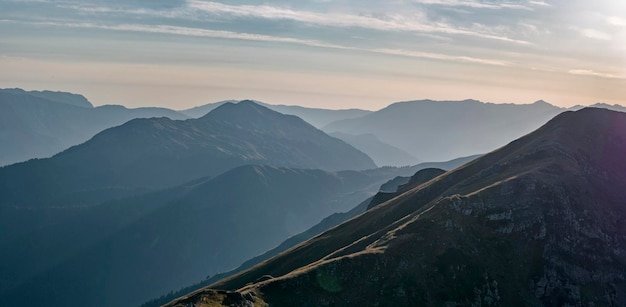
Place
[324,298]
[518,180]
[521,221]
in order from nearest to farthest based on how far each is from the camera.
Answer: [324,298]
[521,221]
[518,180]

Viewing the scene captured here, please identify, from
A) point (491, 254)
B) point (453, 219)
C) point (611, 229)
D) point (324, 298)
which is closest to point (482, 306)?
point (491, 254)

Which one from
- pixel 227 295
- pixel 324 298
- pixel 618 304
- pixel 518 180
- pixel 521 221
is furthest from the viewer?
pixel 518 180

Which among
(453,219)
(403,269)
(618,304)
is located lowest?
(618,304)

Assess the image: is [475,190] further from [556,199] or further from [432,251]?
[432,251]

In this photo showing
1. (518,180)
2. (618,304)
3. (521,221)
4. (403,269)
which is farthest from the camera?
(518,180)

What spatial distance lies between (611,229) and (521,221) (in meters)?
34.1

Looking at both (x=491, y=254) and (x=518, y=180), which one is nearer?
Result: (x=491, y=254)

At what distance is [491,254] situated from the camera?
154 m

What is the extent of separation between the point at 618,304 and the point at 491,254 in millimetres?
38879

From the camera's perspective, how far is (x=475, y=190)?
622ft

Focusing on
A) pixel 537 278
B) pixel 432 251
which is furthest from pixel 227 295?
pixel 537 278

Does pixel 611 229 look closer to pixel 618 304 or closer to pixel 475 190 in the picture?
pixel 618 304

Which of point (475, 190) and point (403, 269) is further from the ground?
point (475, 190)

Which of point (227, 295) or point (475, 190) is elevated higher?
point (475, 190)
